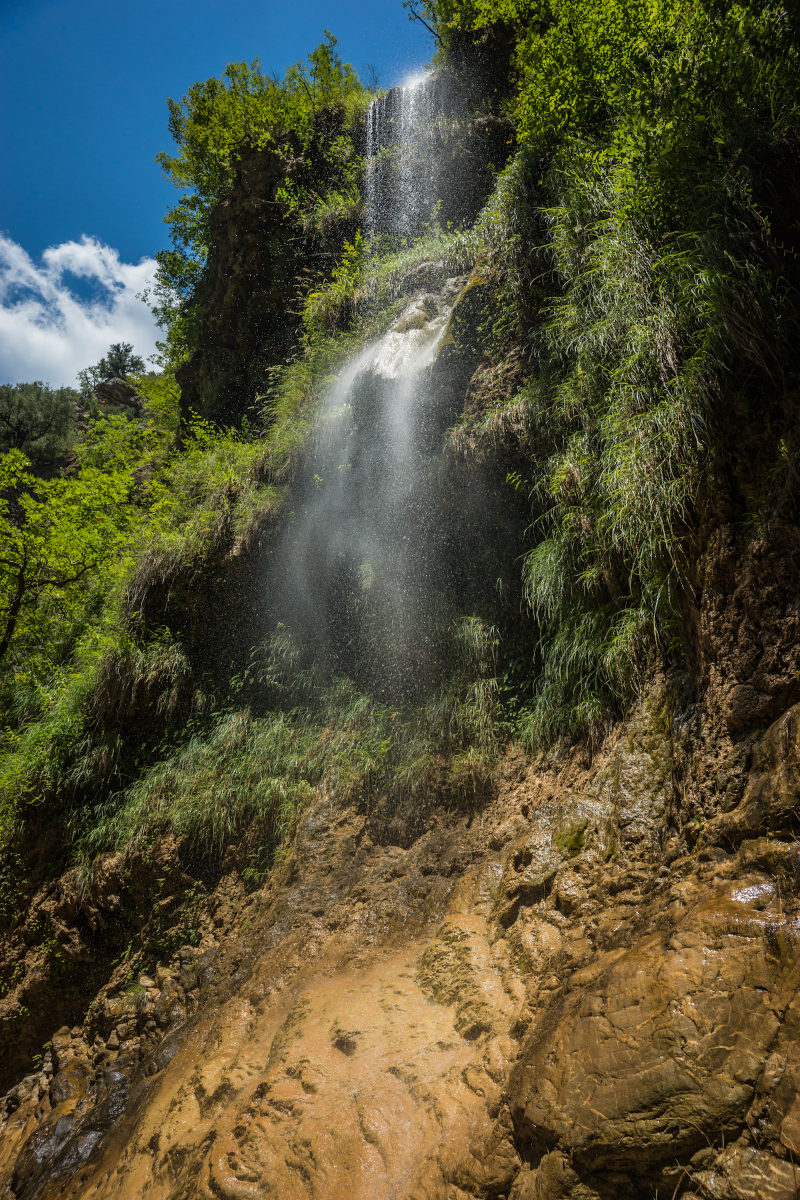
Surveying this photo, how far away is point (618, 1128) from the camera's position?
1819 millimetres

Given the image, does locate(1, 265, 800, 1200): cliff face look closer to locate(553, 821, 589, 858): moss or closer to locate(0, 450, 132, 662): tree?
locate(553, 821, 589, 858): moss

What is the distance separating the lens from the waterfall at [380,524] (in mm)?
6504

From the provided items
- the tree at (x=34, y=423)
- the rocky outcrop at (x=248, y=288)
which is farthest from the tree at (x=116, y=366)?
the rocky outcrop at (x=248, y=288)

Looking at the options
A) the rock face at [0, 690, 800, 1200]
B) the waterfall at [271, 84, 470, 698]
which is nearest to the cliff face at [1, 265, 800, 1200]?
the rock face at [0, 690, 800, 1200]

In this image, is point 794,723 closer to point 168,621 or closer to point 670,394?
point 670,394

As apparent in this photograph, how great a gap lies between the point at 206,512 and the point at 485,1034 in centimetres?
720

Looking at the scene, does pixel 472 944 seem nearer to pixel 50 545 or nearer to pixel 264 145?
pixel 50 545

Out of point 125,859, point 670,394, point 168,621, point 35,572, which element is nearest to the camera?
point 670,394

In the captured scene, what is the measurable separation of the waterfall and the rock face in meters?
1.95

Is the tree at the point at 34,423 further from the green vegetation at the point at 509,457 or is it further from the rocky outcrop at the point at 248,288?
the green vegetation at the point at 509,457

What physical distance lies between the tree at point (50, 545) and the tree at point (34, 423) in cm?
1318

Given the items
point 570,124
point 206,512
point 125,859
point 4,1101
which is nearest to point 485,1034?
point 125,859

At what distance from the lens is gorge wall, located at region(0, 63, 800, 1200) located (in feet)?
6.09

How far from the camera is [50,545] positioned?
901cm
